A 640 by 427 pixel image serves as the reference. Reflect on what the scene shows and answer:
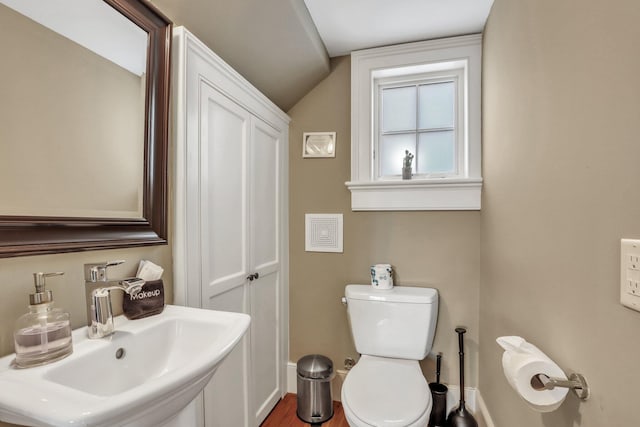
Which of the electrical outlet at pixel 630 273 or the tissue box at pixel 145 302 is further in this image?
the tissue box at pixel 145 302

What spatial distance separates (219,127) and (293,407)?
1663mm

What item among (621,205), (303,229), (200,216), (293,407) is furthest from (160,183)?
(293,407)

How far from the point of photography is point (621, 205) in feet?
1.99

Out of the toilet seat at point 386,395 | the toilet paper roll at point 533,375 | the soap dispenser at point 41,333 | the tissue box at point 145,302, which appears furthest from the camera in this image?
the toilet seat at point 386,395

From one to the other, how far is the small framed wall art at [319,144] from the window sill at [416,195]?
27 centimetres

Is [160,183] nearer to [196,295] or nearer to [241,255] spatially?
[196,295]

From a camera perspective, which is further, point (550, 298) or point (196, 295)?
point (196, 295)

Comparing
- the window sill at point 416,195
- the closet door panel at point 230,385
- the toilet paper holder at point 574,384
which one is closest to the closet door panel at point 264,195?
the closet door panel at point 230,385

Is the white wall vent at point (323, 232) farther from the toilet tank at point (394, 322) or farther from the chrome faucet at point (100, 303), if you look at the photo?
the chrome faucet at point (100, 303)

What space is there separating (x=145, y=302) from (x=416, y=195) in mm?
1444

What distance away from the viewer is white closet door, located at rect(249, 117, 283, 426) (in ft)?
5.29

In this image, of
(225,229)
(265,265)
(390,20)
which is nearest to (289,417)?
(265,265)

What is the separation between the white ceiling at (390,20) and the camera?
1.50 meters

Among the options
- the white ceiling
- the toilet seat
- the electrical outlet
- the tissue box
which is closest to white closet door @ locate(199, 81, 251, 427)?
the tissue box
